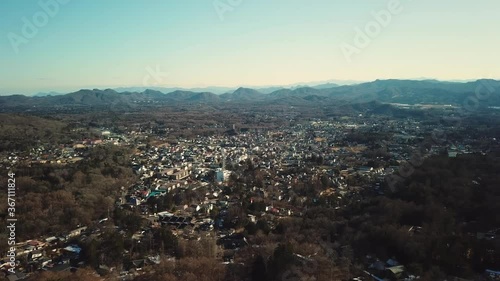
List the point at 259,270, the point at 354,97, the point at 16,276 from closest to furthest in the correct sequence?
the point at 259,270, the point at 16,276, the point at 354,97

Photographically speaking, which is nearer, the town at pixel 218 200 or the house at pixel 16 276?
the house at pixel 16 276

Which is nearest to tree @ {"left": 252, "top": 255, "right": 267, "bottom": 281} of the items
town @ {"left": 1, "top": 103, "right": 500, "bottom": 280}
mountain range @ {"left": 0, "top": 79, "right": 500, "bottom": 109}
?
town @ {"left": 1, "top": 103, "right": 500, "bottom": 280}

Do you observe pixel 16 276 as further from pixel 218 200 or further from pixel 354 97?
pixel 354 97

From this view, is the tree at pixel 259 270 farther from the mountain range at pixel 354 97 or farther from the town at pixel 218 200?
the mountain range at pixel 354 97

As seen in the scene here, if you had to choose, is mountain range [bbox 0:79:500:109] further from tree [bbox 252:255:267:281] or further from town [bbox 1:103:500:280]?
tree [bbox 252:255:267:281]

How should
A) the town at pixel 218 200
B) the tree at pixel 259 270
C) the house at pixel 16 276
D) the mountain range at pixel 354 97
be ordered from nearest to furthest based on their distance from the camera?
the tree at pixel 259 270 → the house at pixel 16 276 → the town at pixel 218 200 → the mountain range at pixel 354 97

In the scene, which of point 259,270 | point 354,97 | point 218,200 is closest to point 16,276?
point 259,270

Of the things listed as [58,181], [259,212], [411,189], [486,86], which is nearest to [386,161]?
[411,189]

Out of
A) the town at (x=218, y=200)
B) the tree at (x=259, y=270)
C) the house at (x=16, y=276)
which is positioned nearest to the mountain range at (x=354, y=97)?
the town at (x=218, y=200)

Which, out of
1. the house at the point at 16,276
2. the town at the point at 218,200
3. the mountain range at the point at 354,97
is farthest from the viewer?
the mountain range at the point at 354,97

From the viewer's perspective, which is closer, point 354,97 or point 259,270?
point 259,270

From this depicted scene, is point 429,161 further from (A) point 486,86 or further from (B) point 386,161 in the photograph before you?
(A) point 486,86
